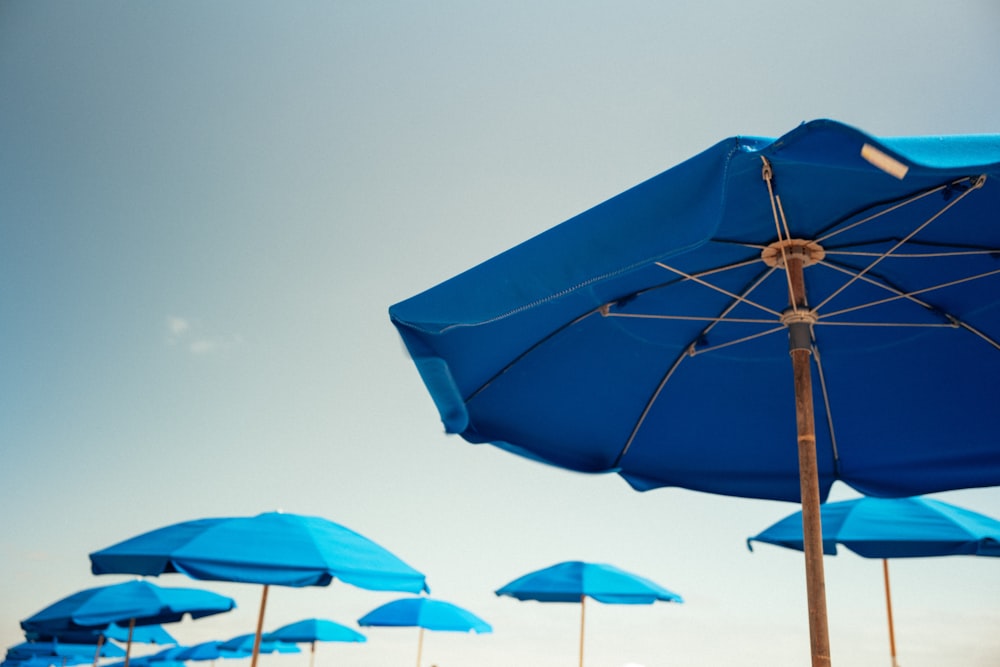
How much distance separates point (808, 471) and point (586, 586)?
5.13 metres

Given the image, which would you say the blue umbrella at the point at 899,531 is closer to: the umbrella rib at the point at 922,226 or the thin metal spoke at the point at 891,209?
the umbrella rib at the point at 922,226

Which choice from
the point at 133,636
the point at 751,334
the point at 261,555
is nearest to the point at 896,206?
the point at 751,334

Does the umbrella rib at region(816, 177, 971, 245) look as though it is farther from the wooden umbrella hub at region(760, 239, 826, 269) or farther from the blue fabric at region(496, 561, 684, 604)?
the blue fabric at region(496, 561, 684, 604)

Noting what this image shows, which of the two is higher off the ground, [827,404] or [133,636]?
[827,404]

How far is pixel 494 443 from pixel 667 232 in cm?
181

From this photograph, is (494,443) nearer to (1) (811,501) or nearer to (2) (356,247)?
(1) (811,501)

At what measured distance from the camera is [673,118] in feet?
21.7

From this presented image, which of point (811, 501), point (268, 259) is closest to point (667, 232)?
point (811, 501)

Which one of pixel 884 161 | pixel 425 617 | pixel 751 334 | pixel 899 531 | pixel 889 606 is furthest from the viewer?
pixel 425 617

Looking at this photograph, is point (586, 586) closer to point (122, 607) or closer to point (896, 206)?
point (122, 607)

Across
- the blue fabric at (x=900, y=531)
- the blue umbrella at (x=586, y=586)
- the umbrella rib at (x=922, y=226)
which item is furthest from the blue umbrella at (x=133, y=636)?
the umbrella rib at (x=922, y=226)

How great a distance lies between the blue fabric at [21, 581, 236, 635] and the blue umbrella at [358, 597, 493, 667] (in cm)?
215

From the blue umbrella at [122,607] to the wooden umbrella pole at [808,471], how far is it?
24.9 ft

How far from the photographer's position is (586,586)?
7062mm
